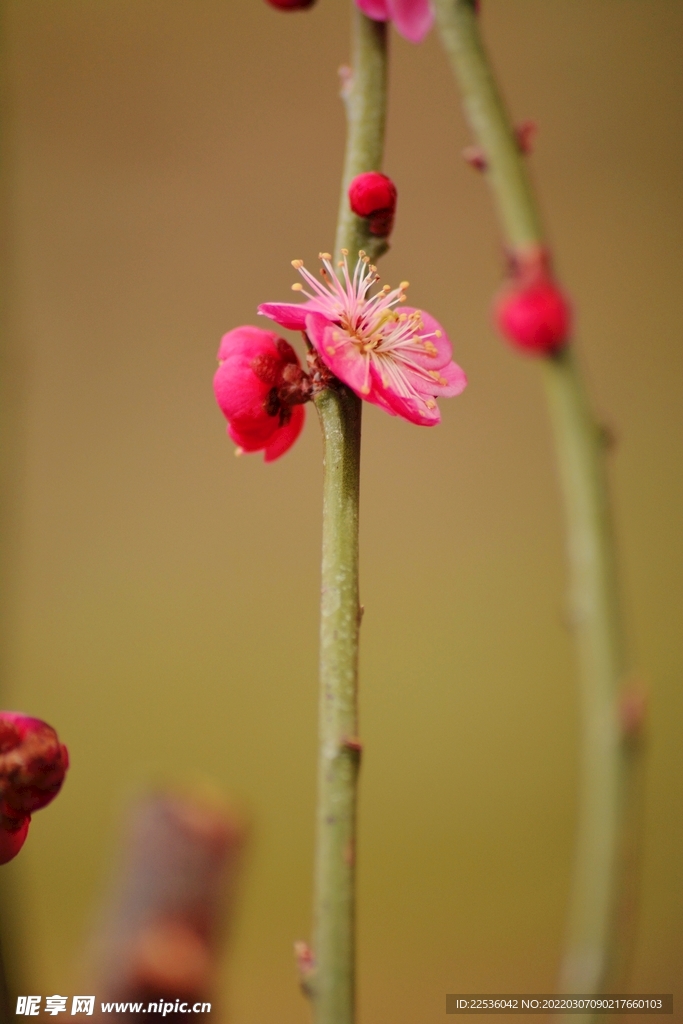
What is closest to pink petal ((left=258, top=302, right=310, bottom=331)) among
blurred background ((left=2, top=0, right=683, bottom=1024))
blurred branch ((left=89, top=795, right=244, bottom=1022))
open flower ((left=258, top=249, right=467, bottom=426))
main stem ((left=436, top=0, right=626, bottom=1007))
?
open flower ((left=258, top=249, right=467, bottom=426))

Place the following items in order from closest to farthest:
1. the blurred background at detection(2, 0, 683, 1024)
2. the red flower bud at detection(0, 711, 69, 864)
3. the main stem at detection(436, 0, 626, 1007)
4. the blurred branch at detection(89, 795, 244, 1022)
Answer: the main stem at detection(436, 0, 626, 1007)
the red flower bud at detection(0, 711, 69, 864)
the blurred branch at detection(89, 795, 244, 1022)
the blurred background at detection(2, 0, 683, 1024)

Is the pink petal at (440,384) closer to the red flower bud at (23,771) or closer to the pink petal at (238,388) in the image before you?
the pink petal at (238,388)

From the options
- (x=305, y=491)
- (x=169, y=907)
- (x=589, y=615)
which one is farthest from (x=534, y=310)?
(x=305, y=491)

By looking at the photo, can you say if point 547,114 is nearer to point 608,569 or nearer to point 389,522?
point 389,522

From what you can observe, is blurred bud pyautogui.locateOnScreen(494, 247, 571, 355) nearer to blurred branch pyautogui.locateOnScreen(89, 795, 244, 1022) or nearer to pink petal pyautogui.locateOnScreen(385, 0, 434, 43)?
pink petal pyautogui.locateOnScreen(385, 0, 434, 43)

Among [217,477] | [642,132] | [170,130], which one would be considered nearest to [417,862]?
[217,477]

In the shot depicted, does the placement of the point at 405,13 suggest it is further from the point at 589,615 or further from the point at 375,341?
the point at 589,615

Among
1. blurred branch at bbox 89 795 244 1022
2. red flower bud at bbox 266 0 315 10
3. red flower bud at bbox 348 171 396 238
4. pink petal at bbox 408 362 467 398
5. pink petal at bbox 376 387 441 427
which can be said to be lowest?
blurred branch at bbox 89 795 244 1022

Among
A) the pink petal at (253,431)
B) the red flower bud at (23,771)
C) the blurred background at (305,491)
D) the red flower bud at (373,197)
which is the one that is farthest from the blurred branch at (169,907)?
the blurred background at (305,491)
